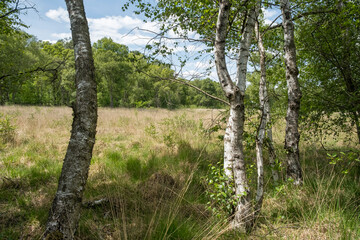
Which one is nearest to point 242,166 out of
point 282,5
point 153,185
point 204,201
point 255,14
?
point 204,201

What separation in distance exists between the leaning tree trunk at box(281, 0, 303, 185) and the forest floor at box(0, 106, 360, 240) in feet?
0.76

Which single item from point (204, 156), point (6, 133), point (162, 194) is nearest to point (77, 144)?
point (162, 194)

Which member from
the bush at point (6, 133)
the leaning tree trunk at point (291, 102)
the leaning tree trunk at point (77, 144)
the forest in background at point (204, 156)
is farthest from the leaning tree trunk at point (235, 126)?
the bush at point (6, 133)

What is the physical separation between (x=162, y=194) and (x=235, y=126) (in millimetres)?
1411

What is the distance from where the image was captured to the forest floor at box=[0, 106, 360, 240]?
2250mm

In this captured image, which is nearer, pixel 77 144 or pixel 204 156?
pixel 77 144

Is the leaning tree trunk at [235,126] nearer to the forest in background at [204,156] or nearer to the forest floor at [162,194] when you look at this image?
the forest in background at [204,156]

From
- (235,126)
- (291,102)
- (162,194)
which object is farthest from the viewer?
(291,102)

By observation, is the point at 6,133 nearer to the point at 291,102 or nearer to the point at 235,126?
the point at 235,126

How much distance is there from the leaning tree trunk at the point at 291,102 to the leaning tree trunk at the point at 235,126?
71.1 inches

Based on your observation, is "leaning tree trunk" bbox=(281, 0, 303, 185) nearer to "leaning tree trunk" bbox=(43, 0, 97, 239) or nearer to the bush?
"leaning tree trunk" bbox=(43, 0, 97, 239)

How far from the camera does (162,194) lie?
2.60 m

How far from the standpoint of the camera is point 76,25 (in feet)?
7.84

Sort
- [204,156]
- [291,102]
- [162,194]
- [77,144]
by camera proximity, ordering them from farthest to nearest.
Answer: [204,156]
[291,102]
[162,194]
[77,144]
